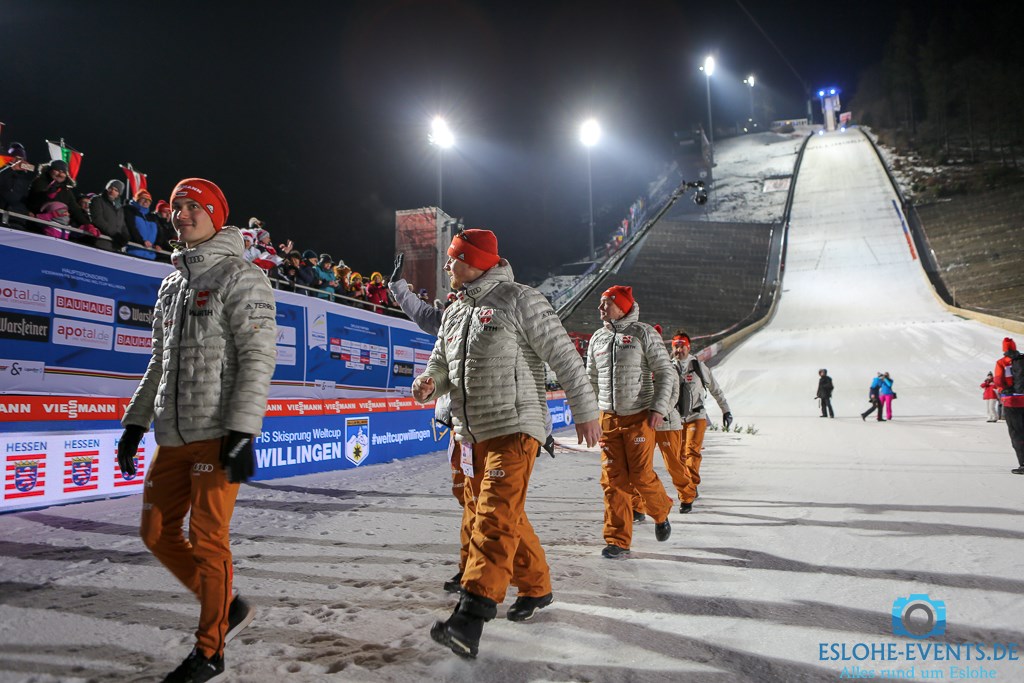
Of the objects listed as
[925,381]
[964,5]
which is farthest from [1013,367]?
[964,5]

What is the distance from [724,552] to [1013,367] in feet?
21.4

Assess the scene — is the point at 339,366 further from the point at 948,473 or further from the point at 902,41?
the point at 902,41

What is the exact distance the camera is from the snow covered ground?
264 centimetres

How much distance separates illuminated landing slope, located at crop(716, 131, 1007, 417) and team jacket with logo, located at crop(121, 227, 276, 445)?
19805mm

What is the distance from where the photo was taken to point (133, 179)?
10.2m

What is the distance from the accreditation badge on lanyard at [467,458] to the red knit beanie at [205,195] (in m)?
1.56

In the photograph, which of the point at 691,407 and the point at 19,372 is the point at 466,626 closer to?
the point at 691,407

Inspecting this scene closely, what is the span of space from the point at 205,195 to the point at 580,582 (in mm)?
2987

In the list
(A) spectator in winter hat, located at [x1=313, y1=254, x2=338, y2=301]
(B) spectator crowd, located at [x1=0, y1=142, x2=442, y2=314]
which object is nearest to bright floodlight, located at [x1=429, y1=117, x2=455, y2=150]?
(A) spectator in winter hat, located at [x1=313, y1=254, x2=338, y2=301]

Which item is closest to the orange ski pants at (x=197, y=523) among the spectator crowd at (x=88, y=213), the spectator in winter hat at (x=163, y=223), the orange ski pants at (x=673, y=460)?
the spectator crowd at (x=88, y=213)

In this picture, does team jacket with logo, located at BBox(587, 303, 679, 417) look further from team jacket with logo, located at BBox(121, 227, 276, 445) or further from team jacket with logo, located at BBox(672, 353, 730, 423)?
team jacket with logo, located at BBox(121, 227, 276, 445)

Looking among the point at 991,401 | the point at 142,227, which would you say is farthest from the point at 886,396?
the point at 142,227

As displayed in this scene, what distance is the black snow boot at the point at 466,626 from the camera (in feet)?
8.63

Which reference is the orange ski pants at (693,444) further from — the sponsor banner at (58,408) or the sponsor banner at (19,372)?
the sponsor banner at (19,372)
